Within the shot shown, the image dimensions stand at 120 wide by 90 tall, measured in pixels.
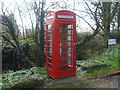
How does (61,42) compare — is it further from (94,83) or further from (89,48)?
(89,48)

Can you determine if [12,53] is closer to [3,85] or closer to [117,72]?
[3,85]

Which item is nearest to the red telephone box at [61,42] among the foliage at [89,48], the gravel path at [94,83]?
the gravel path at [94,83]

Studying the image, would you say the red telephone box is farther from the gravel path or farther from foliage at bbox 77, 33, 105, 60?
foliage at bbox 77, 33, 105, 60

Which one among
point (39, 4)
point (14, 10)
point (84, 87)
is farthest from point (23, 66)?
point (84, 87)

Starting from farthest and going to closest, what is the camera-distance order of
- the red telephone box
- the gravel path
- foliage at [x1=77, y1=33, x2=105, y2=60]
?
1. foliage at [x1=77, y1=33, x2=105, y2=60]
2. the red telephone box
3. the gravel path

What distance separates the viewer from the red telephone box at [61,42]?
146 inches

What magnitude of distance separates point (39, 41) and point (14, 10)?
6.76 ft

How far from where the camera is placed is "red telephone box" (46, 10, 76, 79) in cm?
371

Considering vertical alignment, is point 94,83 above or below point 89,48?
below

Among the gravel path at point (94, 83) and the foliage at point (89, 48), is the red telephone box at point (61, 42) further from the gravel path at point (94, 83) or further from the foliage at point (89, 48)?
the foliage at point (89, 48)

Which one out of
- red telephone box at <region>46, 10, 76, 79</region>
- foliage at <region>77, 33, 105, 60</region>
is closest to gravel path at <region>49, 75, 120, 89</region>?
red telephone box at <region>46, 10, 76, 79</region>

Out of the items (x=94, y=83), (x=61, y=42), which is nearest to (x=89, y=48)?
(x=61, y=42)

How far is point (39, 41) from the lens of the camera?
686 cm

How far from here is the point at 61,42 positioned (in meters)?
3.94
